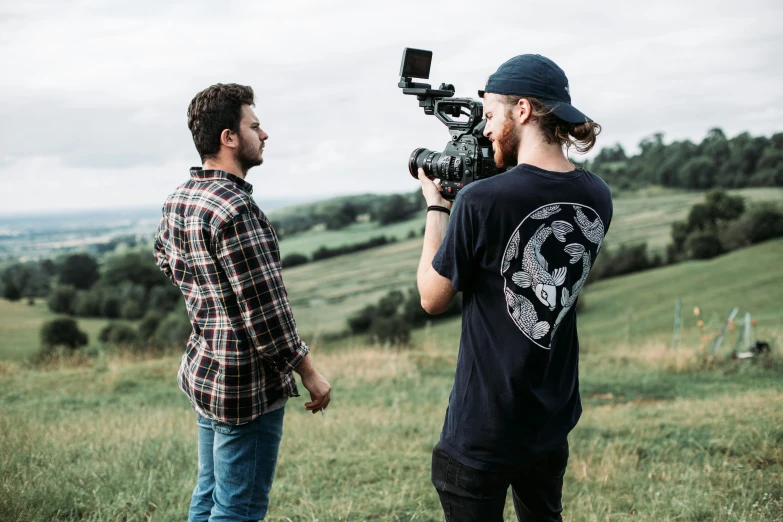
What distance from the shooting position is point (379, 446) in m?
5.03

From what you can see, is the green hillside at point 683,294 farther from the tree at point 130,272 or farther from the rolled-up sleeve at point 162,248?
the tree at point 130,272

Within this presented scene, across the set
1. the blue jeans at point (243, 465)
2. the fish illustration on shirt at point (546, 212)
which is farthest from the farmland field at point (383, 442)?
the fish illustration on shirt at point (546, 212)

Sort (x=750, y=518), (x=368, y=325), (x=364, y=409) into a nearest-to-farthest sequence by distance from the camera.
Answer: (x=750, y=518) → (x=364, y=409) → (x=368, y=325)

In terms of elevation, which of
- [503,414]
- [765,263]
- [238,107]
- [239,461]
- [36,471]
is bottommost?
[765,263]

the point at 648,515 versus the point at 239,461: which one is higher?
the point at 239,461

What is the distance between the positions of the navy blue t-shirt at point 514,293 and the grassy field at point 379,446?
1693 millimetres

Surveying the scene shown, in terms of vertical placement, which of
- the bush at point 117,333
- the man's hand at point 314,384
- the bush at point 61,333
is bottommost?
the bush at point 117,333

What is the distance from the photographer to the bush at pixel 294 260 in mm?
50000

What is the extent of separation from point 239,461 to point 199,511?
35 cm

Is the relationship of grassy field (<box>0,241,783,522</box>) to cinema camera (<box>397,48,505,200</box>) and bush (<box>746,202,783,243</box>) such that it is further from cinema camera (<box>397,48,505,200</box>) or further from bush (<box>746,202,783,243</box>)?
bush (<box>746,202,783,243</box>)

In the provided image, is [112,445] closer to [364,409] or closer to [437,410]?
[364,409]

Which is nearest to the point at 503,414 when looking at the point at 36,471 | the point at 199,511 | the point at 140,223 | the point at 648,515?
the point at 199,511

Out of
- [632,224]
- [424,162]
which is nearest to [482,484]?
[424,162]

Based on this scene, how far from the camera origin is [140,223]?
172 feet
